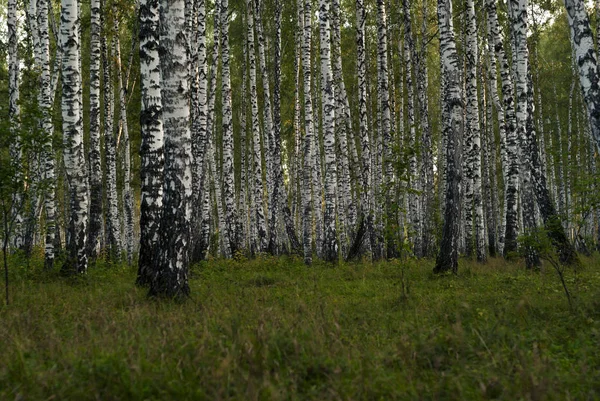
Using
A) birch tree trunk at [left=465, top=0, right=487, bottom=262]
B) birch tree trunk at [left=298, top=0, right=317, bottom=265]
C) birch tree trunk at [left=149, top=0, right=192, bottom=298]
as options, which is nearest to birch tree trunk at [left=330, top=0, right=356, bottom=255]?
birch tree trunk at [left=298, top=0, right=317, bottom=265]

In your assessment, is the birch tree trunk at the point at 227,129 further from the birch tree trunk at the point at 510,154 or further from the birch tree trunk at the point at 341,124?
the birch tree trunk at the point at 510,154

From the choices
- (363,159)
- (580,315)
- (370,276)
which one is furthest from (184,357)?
(363,159)

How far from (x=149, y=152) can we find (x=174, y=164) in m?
2.21

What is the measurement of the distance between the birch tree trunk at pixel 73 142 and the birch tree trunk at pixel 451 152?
7950mm

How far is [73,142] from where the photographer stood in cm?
1059

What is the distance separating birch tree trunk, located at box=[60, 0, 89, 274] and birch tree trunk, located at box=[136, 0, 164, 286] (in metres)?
1.83

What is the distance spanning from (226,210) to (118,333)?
13182mm

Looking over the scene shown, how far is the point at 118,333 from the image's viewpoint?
5059 mm

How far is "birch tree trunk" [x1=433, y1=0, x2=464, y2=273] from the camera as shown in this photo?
428 inches

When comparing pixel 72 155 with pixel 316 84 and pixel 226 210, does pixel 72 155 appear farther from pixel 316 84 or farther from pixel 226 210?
pixel 316 84

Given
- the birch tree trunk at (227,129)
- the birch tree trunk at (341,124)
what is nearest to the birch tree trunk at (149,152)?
the birch tree trunk at (227,129)

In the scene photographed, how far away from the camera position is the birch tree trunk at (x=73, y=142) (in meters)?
10.5

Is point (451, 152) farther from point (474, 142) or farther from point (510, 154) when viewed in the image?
point (474, 142)

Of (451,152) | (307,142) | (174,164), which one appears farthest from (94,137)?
(451,152)
